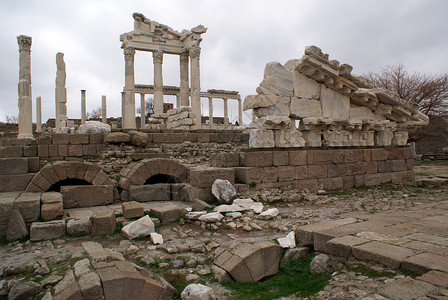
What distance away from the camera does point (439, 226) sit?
4586mm

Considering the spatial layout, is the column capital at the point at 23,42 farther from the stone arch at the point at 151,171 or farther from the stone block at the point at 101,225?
the stone block at the point at 101,225

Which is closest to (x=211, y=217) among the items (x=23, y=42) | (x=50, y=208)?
(x=50, y=208)

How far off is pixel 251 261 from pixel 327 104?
630 centimetres

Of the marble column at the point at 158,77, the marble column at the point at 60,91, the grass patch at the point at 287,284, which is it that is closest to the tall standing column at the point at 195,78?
the marble column at the point at 158,77

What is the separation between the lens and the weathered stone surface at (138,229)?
16.5ft

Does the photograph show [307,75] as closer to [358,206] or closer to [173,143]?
[358,206]

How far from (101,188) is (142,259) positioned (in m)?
3.60

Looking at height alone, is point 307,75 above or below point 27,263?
above

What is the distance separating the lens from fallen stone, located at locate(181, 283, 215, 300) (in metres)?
3.22

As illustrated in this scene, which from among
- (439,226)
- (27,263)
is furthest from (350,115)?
(27,263)

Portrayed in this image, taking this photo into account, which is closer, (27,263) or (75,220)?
(27,263)

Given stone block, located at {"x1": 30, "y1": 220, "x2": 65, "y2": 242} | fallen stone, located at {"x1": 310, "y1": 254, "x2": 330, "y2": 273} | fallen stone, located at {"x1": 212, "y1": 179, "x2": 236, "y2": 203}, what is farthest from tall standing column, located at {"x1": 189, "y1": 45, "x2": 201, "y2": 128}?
fallen stone, located at {"x1": 310, "y1": 254, "x2": 330, "y2": 273}

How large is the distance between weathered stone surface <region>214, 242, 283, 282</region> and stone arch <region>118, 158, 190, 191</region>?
163 inches

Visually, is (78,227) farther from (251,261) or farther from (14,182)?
(14,182)
